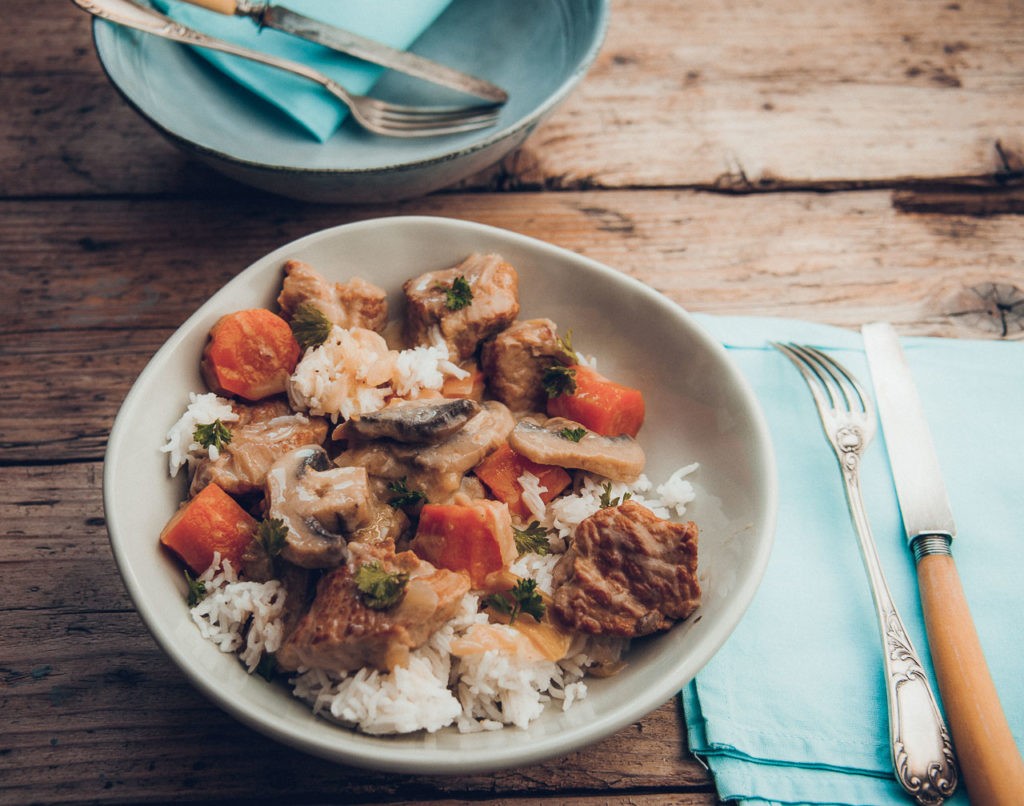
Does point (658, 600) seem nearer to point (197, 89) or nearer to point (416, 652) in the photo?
point (416, 652)

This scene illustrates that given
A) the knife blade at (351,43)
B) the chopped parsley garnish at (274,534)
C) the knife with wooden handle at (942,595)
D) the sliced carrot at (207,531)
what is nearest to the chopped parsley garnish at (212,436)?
the sliced carrot at (207,531)

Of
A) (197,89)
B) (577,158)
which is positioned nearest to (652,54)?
(577,158)

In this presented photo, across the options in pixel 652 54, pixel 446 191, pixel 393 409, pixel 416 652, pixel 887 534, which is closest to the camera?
pixel 416 652

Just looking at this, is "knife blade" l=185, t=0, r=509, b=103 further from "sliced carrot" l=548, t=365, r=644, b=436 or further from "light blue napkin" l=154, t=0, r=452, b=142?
"sliced carrot" l=548, t=365, r=644, b=436

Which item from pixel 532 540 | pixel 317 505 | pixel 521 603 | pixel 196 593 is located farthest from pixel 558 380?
pixel 196 593

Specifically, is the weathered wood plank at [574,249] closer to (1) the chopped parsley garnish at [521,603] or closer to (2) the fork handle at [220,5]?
(2) the fork handle at [220,5]

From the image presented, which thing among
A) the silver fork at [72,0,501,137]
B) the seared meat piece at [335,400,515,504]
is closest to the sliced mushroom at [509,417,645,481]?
the seared meat piece at [335,400,515,504]
